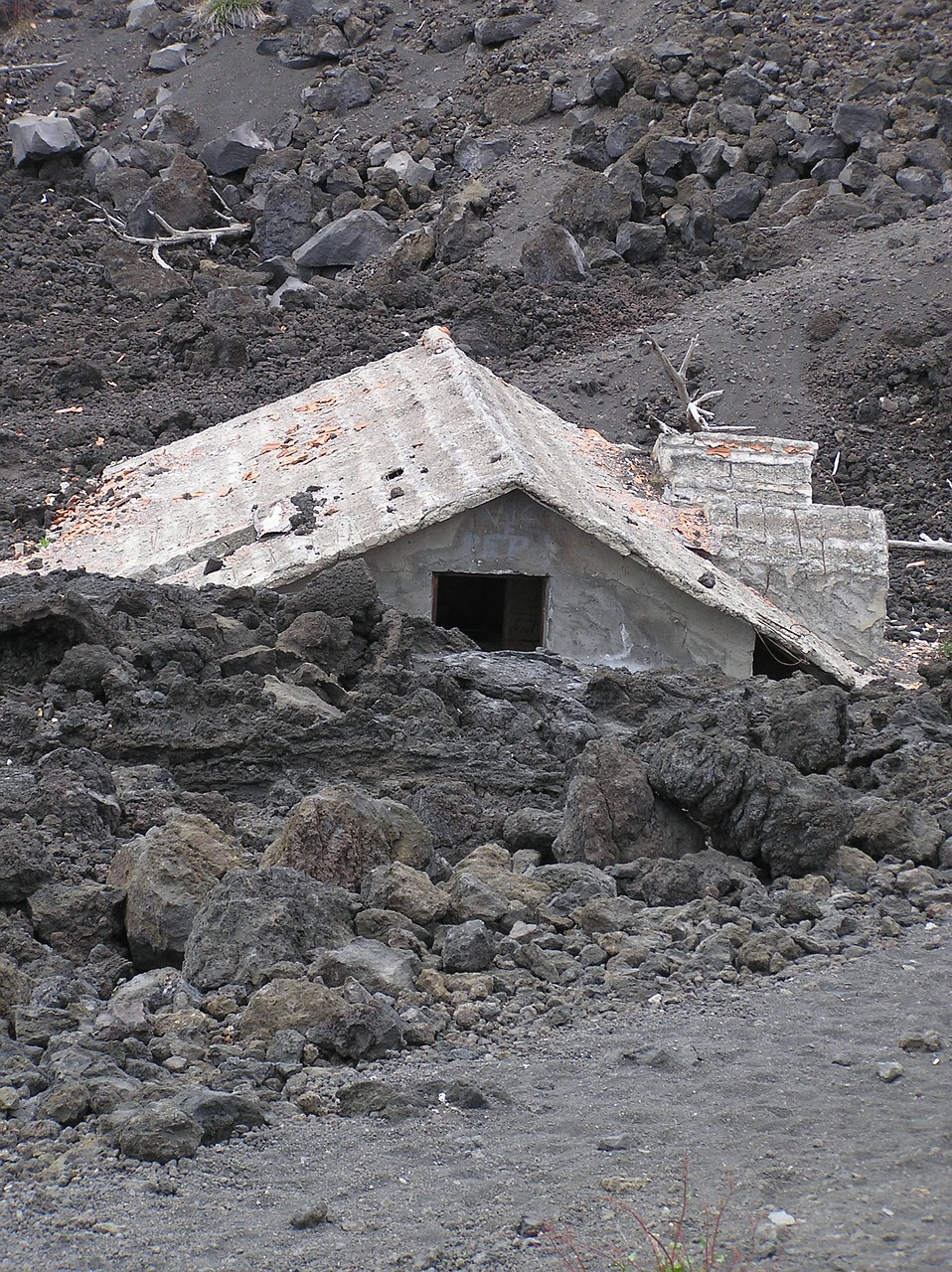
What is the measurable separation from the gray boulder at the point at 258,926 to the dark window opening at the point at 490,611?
26.4ft

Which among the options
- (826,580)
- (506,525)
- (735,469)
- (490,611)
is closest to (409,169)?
(490,611)

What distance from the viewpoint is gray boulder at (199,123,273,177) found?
2797 cm

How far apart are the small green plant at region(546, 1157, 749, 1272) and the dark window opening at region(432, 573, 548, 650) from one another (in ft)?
32.4

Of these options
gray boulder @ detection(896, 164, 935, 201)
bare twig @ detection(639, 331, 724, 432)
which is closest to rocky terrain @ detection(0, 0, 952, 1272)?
bare twig @ detection(639, 331, 724, 432)

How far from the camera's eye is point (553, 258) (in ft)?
75.4

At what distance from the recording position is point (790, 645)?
11.0 m

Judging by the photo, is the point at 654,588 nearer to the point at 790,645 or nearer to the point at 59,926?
the point at 790,645

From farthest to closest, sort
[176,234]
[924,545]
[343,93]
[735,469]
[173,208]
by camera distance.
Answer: [343,93], [173,208], [176,234], [924,545], [735,469]

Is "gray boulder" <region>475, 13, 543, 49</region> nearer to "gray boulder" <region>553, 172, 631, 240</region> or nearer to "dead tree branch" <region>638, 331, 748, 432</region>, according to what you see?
"gray boulder" <region>553, 172, 631, 240</region>

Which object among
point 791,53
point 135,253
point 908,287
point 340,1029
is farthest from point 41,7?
point 340,1029

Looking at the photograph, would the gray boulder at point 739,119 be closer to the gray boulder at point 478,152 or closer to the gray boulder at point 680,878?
the gray boulder at point 478,152

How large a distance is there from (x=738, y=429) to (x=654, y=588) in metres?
8.19

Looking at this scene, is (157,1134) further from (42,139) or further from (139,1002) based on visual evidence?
(42,139)

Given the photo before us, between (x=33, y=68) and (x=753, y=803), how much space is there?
31.6 meters
